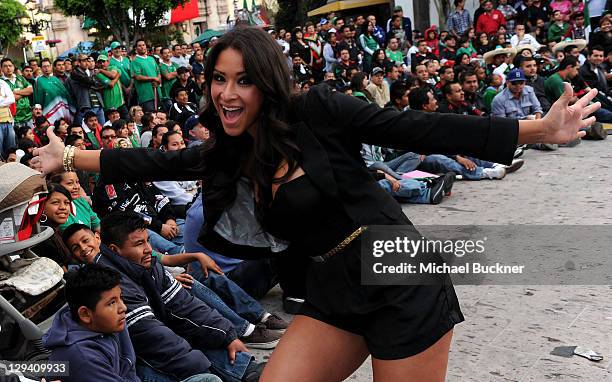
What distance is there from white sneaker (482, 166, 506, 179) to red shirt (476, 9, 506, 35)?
964 cm

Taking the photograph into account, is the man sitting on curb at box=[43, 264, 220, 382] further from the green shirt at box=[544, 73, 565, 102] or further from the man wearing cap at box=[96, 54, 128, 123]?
the green shirt at box=[544, 73, 565, 102]

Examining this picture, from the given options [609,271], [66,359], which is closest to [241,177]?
[66,359]

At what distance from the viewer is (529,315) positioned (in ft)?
15.8

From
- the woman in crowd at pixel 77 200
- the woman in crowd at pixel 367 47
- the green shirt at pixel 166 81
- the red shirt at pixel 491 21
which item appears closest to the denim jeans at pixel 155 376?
the woman in crowd at pixel 77 200

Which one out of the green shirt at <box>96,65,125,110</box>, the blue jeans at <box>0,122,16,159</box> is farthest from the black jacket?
the green shirt at <box>96,65,125,110</box>

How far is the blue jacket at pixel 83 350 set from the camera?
3270mm

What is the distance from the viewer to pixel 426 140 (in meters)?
2.23

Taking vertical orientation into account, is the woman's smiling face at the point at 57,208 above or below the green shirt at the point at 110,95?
below

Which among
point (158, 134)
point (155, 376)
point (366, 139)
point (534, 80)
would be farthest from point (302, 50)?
point (366, 139)

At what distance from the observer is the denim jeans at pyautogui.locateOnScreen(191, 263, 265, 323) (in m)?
4.93

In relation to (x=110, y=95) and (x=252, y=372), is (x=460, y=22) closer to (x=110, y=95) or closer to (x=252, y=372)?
(x=110, y=95)

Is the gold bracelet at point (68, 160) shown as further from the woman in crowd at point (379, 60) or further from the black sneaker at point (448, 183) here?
the woman in crowd at point (379, 60)

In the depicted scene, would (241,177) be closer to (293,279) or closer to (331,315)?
(293,279)

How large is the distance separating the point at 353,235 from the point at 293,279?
13.7 inches
